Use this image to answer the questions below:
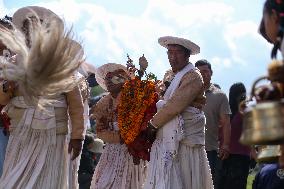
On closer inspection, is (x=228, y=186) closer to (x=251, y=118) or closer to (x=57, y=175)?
(x=57, y=175)

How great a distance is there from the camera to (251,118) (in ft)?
9.14

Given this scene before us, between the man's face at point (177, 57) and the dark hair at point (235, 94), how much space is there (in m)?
2.86

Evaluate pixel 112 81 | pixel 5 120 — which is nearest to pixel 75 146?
pixel 5 120

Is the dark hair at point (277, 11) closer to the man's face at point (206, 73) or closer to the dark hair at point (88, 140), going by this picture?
the man's face at point (206, 73)

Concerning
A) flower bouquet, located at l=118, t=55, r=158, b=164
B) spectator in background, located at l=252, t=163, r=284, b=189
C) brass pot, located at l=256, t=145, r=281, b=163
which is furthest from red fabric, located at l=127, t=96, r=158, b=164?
brass pot, located at l=256, t=145, r=281, b=163

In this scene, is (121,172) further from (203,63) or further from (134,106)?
(203,63)

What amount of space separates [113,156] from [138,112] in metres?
0.77

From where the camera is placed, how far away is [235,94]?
10492 mm

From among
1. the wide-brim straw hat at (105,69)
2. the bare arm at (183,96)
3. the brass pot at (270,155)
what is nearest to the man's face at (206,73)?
the wide-brim straw hat at (105,69)

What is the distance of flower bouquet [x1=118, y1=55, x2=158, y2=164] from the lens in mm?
8055

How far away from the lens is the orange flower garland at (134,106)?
8.05m

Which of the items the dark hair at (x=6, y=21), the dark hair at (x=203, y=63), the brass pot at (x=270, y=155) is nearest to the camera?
the brass pot at (x=270, y=155)

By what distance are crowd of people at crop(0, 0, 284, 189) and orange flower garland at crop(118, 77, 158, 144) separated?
97 mm

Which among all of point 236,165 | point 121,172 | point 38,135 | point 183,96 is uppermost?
point 183,96
